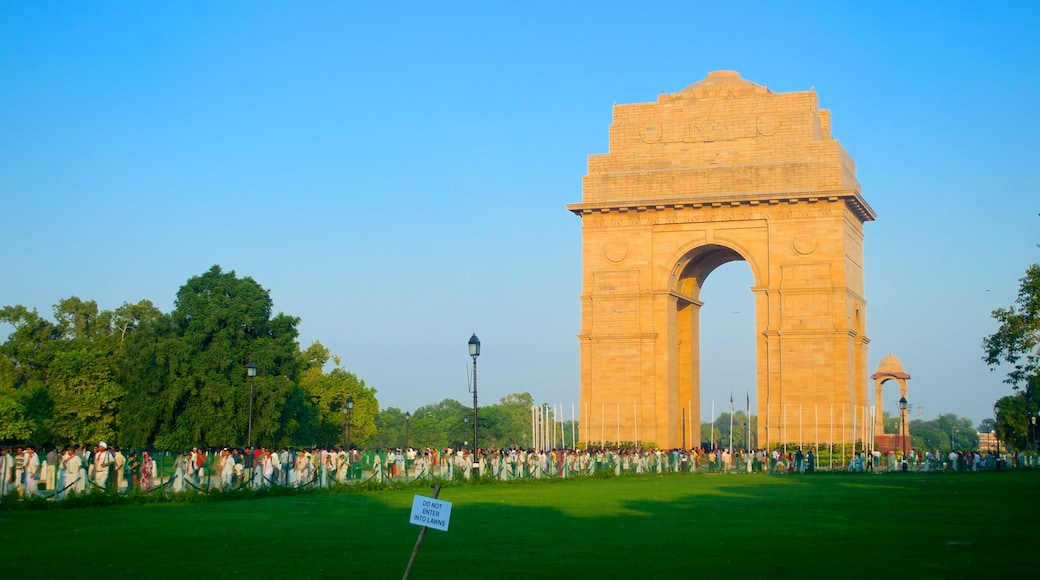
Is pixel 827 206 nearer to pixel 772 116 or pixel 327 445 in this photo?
pixel 772 116

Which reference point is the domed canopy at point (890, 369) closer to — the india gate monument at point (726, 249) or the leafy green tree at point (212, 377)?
the india gate monument at point (726, 249)

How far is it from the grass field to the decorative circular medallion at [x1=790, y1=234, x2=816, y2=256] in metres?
21.4

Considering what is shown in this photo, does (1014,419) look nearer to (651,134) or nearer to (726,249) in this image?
(726,249)

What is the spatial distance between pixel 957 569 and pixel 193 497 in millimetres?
16064

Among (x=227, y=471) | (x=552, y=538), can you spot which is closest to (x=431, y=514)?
(x=552, y=538)

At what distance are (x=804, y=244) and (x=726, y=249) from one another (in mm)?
3331

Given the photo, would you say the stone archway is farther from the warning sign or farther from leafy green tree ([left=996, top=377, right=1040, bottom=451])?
the warning sign

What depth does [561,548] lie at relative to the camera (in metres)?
15.1

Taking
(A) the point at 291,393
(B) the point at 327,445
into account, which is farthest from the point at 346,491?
(B) the point at 327,445

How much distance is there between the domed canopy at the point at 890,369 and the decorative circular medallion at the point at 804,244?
111ft

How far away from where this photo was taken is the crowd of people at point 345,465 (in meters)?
24.9

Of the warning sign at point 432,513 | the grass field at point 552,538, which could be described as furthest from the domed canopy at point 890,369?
the warning sign at point 432,513

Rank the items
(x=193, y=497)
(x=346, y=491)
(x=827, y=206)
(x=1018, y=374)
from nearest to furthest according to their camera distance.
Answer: (x=193, y=497)
(x=346, y=491)
(x=1018, y=374)
(x=827, y=206)

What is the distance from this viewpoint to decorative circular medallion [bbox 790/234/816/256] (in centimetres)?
4638
